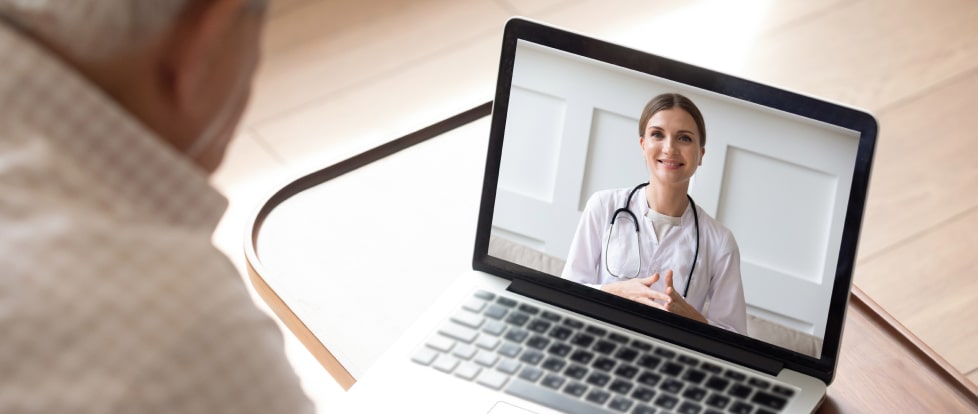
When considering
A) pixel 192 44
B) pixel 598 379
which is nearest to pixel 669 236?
pixel 598 379

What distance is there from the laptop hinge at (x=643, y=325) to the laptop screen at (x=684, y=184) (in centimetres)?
1

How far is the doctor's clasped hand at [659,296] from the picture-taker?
0.94 m

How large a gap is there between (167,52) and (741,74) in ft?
5.18

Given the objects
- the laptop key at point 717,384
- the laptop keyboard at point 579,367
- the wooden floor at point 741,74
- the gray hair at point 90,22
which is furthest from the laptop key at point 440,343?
the wooden floor at point 741,74

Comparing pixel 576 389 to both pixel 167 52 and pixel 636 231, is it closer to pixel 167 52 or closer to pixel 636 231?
pixel 636 231

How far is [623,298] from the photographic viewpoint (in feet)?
3.15

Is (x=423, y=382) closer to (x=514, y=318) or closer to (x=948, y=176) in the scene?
(x=514, y=318)

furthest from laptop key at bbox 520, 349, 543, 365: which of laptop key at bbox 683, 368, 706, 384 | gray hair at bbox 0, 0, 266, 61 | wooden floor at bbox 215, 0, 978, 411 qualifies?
wooden floor at bbox 215, 0, 978, 411

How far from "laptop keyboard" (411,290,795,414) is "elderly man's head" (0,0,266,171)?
37 centimetres

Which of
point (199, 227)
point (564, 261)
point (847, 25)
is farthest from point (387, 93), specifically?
point (199, 227)

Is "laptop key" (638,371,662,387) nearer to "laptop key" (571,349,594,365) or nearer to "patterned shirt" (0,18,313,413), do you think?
"laptop key" (571,349,594,365)

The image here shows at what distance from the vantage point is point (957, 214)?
1.89 m

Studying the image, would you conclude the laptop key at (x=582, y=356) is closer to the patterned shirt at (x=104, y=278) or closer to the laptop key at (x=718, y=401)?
the laptop key at (x=718, y=401)

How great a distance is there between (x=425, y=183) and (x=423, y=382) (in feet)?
1.00
